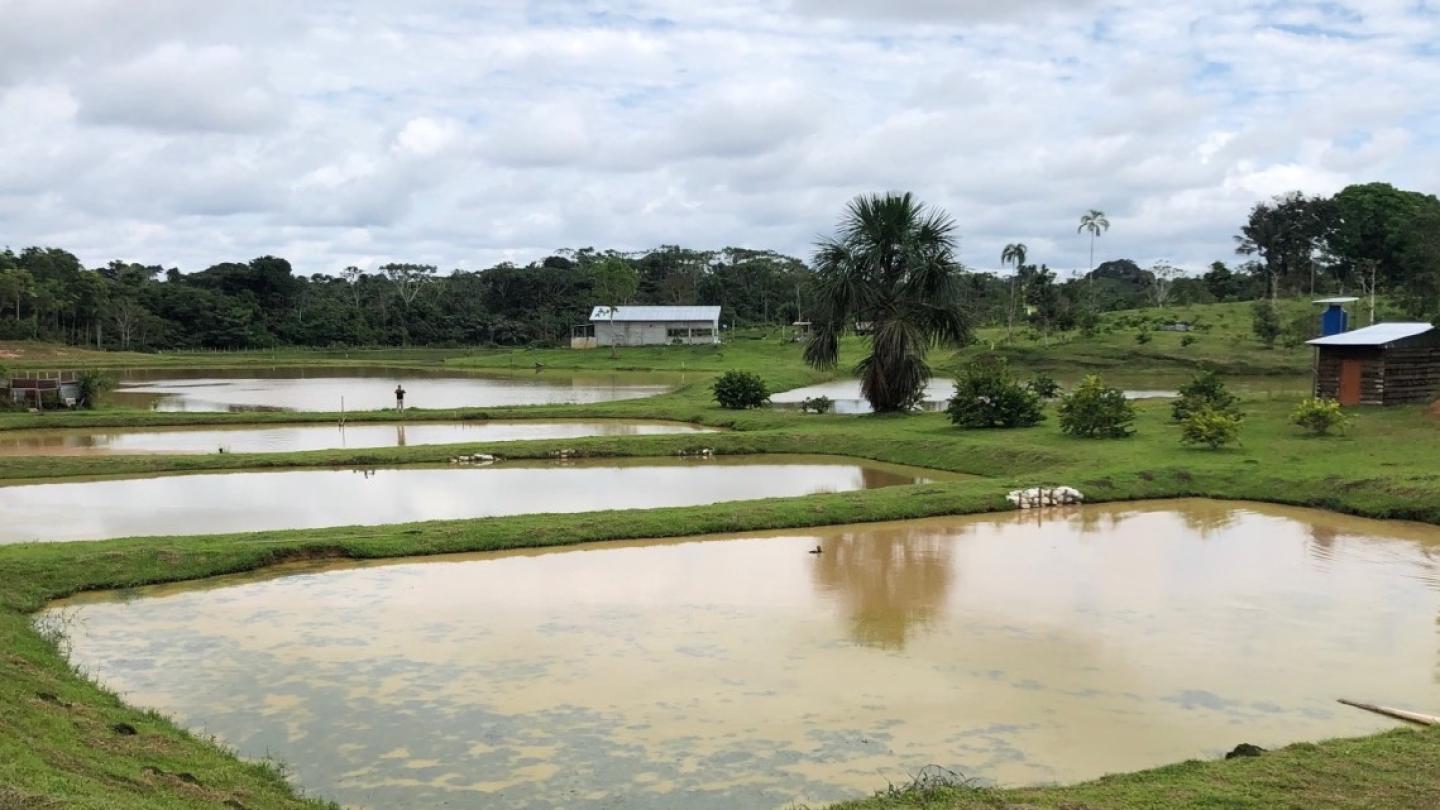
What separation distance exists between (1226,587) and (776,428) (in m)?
16.2

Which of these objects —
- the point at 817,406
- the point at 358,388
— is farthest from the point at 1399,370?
the point at 358,388

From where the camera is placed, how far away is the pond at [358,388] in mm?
38250

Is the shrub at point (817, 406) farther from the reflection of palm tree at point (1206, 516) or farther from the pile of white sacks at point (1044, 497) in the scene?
the reflection of palm tree at point (1206, 516)

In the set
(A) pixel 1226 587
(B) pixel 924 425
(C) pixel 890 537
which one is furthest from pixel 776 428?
(A) pixel 1226 587

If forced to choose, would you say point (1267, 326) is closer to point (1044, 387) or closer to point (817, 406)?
point (1044, 387)

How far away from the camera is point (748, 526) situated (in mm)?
16312

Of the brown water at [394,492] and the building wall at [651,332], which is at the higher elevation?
the building wall at [651,332]

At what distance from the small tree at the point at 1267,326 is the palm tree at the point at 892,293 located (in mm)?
31922

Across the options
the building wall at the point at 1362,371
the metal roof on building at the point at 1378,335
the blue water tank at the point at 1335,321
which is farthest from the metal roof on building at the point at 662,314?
the metal roof on building at the point at 1378,335

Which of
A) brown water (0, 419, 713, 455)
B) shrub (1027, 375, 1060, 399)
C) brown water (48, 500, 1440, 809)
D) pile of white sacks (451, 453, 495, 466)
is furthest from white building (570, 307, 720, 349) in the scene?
brown water (48, 500, 1440, 809)

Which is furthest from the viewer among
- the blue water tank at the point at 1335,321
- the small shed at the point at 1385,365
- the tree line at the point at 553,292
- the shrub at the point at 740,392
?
the tree line at the point at 553,292

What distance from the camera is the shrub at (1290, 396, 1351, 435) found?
21.0 metres

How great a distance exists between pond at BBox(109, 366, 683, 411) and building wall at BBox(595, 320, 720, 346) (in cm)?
1481

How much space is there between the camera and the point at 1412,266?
57.1 metres
